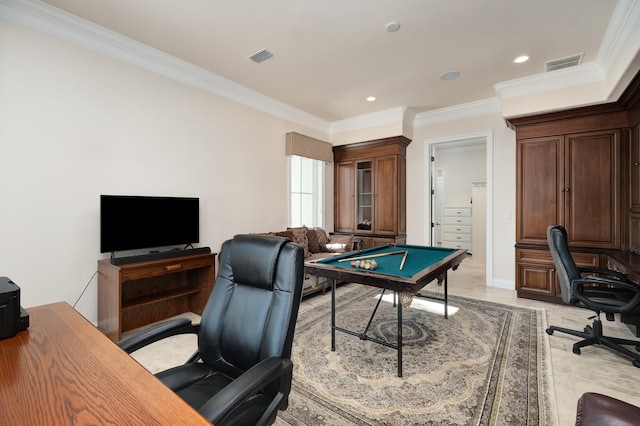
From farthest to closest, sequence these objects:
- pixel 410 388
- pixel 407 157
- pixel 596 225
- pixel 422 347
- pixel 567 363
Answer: pixel 407 157, pixel 596 225, pixel 422 347, pixel 567 363, pixel 410 388

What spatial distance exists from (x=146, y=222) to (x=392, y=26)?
3.12 metres

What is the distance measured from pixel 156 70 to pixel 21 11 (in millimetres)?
1070

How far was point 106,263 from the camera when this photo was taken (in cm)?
277

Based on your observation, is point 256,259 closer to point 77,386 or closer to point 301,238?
point 77,386

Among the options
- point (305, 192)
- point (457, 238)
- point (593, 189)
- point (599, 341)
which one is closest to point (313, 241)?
point (305, 192)

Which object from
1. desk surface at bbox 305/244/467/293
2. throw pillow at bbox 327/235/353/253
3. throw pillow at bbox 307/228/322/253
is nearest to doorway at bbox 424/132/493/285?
throw pillow at bbox 327/235/353/253

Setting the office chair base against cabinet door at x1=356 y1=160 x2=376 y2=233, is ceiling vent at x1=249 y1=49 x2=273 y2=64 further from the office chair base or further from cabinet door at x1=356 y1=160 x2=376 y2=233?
the office chair base

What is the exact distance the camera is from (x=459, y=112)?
4.90 m

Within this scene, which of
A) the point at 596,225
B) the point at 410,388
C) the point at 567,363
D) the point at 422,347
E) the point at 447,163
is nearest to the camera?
the point at 410,388

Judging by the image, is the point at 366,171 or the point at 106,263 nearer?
the point at 106,263

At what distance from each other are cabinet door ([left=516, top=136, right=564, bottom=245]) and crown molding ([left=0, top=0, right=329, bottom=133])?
3.84 m

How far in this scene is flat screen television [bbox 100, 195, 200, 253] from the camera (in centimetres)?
277

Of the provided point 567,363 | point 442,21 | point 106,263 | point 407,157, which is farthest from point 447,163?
point 106,263

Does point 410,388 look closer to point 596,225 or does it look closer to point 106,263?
point 106,263
